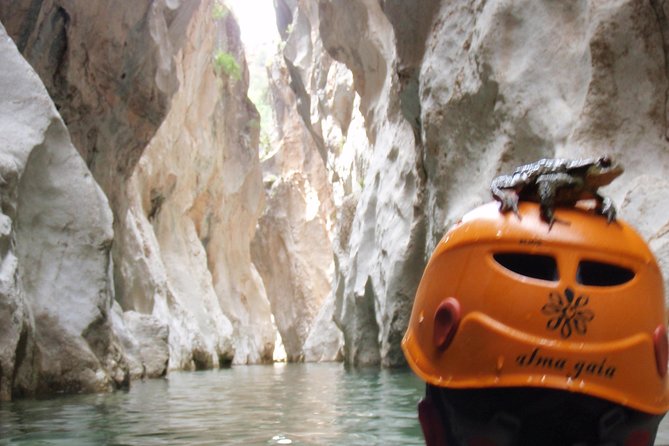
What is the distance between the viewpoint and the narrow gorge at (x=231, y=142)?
6367 millimetres

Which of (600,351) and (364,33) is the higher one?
(364,33)

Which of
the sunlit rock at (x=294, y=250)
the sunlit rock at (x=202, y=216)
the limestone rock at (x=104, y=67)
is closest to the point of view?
the limestone rock at (x=104, y=67)

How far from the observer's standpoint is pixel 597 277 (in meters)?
1.79

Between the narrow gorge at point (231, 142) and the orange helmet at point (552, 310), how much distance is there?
341 cm

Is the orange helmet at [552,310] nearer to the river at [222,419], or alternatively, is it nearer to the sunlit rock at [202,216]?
the river at [222,419]

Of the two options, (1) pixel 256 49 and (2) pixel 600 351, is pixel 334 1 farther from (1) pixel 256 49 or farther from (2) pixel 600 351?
(1) pixel 256 49

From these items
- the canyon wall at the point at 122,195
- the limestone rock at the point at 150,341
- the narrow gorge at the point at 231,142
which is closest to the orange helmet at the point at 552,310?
the narrow gorge at the point at 231,142

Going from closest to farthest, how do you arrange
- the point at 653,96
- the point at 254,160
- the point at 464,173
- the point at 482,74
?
1. the point at 653,96
2. the point at 482,74
3. the point at 464,173
4. the point at 254,160

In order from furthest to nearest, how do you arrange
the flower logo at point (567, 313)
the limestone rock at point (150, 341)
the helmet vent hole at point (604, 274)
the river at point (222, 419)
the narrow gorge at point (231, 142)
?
the limestone rock at point (150, 341) → the narrow gorge at point (231, 142) → the river at point (222, 419) → the helmet vent hole at point (604, 274) → the flower logo at point (567, 313)

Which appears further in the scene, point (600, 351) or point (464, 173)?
point (464, 173)

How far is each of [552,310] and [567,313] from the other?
3 centimetres

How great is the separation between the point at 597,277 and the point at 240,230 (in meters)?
28.4

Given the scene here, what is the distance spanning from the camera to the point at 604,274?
1791mm

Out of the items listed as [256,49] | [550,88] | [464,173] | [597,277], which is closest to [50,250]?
[464,173]
